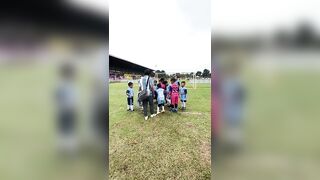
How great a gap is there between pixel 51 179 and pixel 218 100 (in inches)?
21.8

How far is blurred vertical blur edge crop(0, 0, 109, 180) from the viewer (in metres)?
0.63

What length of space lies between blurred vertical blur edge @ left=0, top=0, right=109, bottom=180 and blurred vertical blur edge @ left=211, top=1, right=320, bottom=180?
391mm

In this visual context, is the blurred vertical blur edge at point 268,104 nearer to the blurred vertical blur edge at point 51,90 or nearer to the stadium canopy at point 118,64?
the blurred vertical blur edge at point 51,90

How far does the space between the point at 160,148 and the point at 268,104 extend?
2.85 meters

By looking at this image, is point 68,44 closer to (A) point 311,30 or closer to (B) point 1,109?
(B) point 1,109

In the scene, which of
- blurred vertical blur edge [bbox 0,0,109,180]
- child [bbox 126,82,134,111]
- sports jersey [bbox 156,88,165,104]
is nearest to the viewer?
blurred vertical blur edge [bbox 0,0,109,180]

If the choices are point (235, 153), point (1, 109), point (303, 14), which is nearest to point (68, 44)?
point (1, 109)

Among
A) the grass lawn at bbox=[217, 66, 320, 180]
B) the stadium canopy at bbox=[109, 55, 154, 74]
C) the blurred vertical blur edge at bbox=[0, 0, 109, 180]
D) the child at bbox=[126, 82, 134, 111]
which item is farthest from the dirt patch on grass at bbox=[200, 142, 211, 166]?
the child at bbox=[126, 82, 134, 111]

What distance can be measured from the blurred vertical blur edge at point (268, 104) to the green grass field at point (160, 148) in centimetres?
129

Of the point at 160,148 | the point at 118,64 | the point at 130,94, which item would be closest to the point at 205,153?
the point at 160,148

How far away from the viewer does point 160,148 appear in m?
3.37

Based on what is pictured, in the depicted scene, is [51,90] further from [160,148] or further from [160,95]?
[160,95]

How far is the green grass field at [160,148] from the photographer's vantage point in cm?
257

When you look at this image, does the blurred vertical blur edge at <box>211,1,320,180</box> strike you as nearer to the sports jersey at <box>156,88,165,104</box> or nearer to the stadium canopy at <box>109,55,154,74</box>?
the stadium canopy at <box>109,55,154,74</box>
